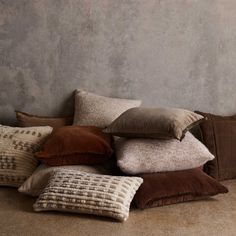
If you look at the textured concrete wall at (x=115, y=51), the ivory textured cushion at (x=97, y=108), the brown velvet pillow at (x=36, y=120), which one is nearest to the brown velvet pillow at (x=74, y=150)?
the ivory textured cushion at (x=97, y=108)

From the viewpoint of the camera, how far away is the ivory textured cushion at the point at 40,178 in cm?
213

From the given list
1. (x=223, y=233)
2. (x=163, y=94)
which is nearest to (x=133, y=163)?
(x=223, y=233)

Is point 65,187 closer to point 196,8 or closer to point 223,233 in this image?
point 223,233

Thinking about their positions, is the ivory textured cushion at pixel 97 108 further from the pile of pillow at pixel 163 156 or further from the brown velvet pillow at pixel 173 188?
the brown velvet pillow at pixel 173 188

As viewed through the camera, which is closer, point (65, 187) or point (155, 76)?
point (65, 187)

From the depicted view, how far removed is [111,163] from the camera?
2.40 m

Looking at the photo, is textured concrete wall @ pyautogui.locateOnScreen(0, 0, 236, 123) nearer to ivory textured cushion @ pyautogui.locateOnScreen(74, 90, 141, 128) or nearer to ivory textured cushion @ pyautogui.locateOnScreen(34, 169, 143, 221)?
ivory textured cushion @ pyautogui.locateOnScreen(74, 90, 141, 128)

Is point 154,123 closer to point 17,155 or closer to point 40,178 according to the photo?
point 40,178

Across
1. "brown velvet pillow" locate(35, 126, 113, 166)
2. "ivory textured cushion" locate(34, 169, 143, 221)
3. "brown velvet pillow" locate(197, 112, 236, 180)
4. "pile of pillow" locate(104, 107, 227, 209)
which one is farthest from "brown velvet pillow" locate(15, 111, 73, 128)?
"brown velvet pillow" locate(197, 112, 236, 180)

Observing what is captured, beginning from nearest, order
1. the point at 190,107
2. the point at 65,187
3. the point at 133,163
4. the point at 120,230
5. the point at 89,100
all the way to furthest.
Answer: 1. the point at 120,230
2. the point at 65,187
3. the point at 133,163
4. the point at 89,100
5. the point at 190,107

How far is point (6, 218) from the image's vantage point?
1877 millimetres

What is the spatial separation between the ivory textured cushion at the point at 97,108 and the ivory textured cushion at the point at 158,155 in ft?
1.26

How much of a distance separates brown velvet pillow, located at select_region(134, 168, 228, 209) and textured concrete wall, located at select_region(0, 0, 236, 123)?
33.0 inches

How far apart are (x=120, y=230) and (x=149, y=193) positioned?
0.98 feet
